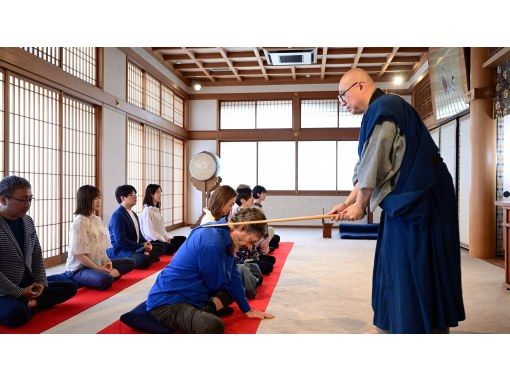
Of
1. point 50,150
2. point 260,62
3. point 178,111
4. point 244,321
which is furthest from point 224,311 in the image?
point 178,111

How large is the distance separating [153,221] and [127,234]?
2.59 ft

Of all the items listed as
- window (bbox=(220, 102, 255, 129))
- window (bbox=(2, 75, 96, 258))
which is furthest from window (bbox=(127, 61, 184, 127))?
window (bbox=(2, 75, 96, 258))

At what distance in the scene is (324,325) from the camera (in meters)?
2.55

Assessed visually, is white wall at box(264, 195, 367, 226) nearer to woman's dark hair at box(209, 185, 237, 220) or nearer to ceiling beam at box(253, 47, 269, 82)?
ceiling beam at box(253, 47, 269, 82)

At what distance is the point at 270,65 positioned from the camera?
798cm

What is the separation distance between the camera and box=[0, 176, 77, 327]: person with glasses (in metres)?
2.42

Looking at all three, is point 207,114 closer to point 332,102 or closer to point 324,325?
point 332,102

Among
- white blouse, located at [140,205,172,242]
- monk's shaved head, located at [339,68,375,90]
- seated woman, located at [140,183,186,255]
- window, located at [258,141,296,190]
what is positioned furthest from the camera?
window, located at [258,141,296,190]

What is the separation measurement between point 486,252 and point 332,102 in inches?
205

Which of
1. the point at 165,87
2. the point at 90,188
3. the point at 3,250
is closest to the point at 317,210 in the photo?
the point at 165,87

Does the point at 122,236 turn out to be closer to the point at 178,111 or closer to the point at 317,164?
the point at 178,111

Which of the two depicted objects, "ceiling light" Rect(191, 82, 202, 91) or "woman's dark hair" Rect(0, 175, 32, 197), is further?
"ceiling light" Rect(191, 82, 202, 91)

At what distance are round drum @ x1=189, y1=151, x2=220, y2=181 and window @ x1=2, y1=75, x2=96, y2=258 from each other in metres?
2.03

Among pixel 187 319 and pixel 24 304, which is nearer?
pixel 187 319
